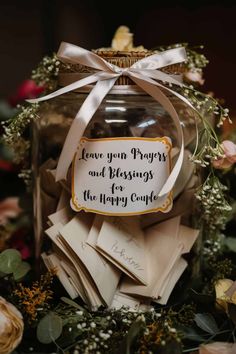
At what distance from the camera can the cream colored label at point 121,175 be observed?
2.28 feet

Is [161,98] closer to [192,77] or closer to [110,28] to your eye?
[192,77]

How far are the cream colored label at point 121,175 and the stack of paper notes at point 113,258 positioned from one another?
1.6 inches

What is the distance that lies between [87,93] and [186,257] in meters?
0.31

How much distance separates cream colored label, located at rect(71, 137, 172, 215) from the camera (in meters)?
0.70

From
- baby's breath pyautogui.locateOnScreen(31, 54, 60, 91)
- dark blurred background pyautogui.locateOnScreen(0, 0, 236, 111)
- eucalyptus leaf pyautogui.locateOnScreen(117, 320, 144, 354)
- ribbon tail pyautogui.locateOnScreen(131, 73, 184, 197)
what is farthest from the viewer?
dark blurred background pyautogui.locateOnScreen(0, 0, 236, 111)

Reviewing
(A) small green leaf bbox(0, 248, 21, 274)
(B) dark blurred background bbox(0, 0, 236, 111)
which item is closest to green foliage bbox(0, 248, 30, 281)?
(A) small green leaf bbox(0, 248, 21, 274)

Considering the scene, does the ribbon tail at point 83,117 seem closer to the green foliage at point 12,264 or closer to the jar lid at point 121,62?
the jar lid at point 121,62

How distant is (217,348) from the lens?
0.63 metres

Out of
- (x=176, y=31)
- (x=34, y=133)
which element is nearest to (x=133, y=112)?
(x=34, y=133)

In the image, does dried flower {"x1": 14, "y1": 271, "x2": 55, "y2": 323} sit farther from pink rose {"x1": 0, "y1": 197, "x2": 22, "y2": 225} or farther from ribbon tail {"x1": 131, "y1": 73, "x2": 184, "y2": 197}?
pink rose {"x1": 0, "y1": 197, "x2": 22, "y2": 225}

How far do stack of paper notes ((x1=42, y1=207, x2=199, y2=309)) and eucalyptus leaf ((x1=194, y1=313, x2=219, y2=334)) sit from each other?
0.24 ft

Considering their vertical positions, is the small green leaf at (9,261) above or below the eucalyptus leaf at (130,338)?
above

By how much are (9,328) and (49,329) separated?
2.1 inches

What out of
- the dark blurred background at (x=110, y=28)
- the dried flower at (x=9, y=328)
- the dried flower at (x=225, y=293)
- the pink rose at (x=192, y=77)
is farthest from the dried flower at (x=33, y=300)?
the dark blurred background at (x=110, y=28)
